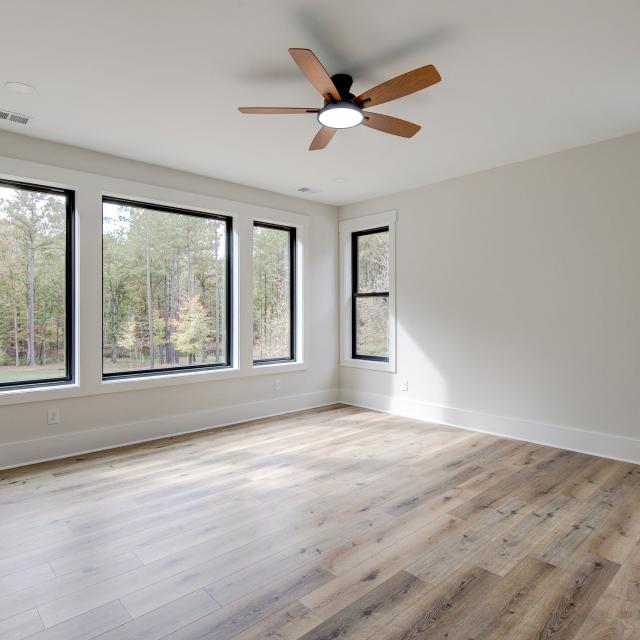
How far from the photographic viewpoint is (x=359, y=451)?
153 inches

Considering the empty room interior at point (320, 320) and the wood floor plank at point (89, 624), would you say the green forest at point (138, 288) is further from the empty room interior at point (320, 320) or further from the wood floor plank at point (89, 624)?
the wood floor plank at point (89, 624)

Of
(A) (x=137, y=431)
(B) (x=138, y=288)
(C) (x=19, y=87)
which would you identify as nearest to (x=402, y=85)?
(C) (x=19, y=87)

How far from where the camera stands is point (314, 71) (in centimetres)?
224

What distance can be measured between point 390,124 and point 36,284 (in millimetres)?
3046

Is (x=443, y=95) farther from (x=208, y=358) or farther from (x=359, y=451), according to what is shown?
(x=208, y=358)

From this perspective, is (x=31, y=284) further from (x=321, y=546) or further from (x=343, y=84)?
(x=321, y=546)

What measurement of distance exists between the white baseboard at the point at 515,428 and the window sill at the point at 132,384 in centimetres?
123

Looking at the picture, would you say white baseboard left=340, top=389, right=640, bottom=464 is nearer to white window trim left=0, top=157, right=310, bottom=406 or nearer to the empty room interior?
the empty room interior

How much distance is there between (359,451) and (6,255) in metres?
3.27

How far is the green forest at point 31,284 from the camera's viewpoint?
3578mm

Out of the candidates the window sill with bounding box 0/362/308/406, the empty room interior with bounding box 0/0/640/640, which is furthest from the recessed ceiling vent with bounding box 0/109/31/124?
the window sill with bounding box 0/362/308/406

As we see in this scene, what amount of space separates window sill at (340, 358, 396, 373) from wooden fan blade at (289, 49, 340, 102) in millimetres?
3395

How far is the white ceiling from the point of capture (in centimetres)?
212

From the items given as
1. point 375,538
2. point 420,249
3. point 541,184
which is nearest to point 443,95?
point 541,184
